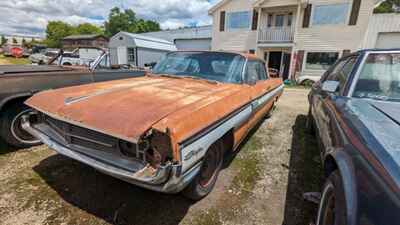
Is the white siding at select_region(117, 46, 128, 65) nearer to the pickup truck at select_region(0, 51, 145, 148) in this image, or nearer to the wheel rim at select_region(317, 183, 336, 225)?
the pickup truck at select_region(0, 51, 145, 148)

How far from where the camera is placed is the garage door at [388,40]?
1266 centimetres

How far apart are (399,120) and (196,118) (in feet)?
5.02

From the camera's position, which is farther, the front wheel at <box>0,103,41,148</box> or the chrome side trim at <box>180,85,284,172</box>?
the front wheel at <box>0,103,41,148</box>

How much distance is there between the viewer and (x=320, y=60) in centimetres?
1402

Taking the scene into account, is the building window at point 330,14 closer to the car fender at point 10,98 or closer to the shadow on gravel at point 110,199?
the shadow on gravel at point 110,199

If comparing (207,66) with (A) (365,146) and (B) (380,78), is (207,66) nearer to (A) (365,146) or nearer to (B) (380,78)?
(B) (380,78)

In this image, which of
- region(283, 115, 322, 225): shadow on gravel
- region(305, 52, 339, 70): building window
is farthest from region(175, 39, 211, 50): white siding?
region(283, 115, 322, 225): shadow on gravel

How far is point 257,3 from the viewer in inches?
570

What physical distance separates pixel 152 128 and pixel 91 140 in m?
0.77

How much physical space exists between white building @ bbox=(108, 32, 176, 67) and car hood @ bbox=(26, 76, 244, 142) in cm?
1826

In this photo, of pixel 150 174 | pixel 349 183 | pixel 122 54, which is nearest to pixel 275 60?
pixel 122 54

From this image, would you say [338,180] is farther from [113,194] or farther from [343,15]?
[343,15]

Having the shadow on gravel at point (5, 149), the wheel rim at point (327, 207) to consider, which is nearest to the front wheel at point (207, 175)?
the wheel rim at point (327, 207)

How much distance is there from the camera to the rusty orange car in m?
1.60
